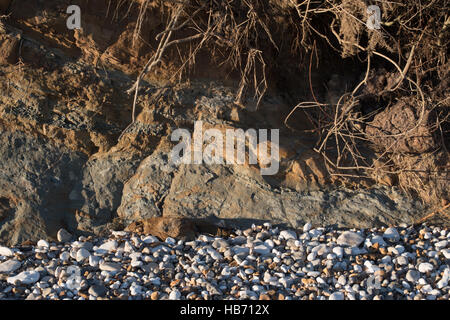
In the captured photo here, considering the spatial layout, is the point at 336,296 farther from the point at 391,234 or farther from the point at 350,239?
the point at 391,234

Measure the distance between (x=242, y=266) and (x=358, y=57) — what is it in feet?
5.39

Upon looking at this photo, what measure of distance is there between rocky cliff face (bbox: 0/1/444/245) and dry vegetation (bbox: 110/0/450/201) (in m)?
0.14

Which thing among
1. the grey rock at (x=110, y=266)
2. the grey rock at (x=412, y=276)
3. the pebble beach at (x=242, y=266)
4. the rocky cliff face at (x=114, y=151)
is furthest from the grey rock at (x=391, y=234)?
the grey rock at (x=110, y=266)

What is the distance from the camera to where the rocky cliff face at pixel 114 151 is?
3.07 m

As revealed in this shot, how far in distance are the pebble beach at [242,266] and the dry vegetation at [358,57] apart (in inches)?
20.2

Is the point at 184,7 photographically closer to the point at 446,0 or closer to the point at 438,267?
the point at 446,0

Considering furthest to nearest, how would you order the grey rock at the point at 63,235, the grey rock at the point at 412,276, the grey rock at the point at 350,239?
the grey rock at the point at 63,235 < the grey rock at the point at 350,239 < the grey rock at the point at 412,276

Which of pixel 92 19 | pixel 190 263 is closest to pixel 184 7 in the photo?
pixel 92 19

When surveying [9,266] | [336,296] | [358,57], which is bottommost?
[336,296]

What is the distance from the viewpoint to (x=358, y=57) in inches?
128

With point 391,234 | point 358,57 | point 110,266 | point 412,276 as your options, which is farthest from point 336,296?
point 358,57

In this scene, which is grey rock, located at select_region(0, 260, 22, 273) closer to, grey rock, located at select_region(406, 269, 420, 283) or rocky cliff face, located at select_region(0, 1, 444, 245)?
rocky cliff face, located at select_region(0, 1, 444, 245)

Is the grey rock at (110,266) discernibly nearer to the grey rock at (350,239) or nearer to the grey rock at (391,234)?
the grey rock at (350,239)

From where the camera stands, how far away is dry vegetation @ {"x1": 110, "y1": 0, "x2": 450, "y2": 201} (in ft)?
10.3
